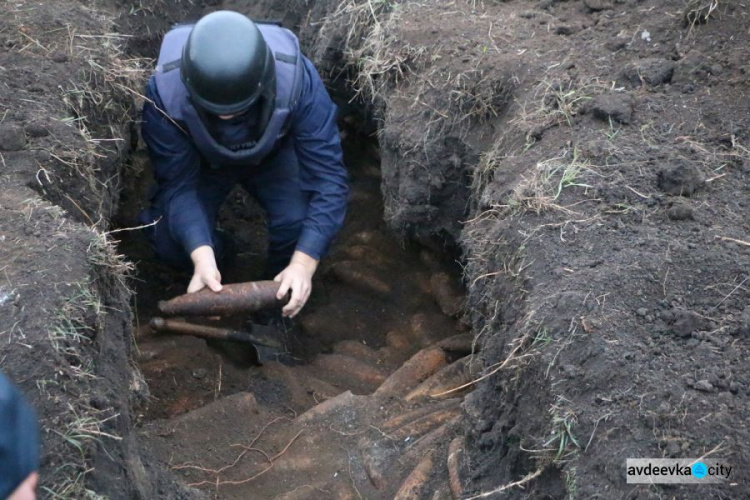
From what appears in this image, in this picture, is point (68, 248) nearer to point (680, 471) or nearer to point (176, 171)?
point (176, 171)

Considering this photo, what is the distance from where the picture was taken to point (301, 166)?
12.8ft

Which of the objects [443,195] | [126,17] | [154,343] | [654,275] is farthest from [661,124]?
[126,17]

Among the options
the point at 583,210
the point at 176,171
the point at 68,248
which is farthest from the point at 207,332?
the point at 583,210

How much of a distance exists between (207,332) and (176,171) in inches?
30.5

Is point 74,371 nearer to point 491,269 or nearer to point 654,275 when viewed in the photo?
point 491,269

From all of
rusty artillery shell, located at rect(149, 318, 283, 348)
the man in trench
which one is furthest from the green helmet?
rusty artillery shell, located at rect(149, 318, 283, 348)

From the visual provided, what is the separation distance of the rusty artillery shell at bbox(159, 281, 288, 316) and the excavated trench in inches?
13.7

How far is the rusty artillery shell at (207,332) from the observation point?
3774 mm

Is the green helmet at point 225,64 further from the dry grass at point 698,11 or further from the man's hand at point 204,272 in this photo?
the dry grass at point 698,11

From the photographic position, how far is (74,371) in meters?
2.18

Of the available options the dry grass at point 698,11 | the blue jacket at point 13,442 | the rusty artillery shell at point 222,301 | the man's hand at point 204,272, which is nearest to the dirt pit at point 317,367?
the rusty artillery shell at point 222,301

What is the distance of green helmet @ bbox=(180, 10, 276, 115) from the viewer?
321 centimetres

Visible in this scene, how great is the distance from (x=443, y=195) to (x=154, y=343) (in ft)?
5.01

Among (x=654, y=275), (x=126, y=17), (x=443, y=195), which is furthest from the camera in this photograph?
(x=126, y=17)
